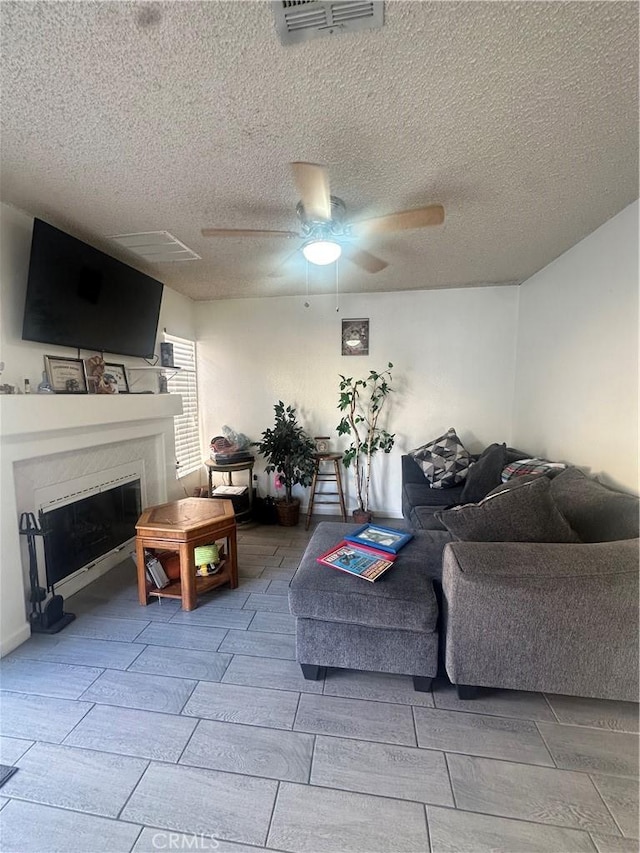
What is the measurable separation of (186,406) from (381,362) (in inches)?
87.7

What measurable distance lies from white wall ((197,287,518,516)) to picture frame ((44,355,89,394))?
5.39 ft

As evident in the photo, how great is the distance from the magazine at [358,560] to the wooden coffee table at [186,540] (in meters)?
0.84

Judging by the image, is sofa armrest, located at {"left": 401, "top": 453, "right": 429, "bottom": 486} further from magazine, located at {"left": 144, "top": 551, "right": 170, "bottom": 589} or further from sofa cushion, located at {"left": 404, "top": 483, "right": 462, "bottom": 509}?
magazine, located at {"left": 144, "top": 551, "right": 170, "bottom": 589}

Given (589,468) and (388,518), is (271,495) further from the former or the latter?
(589,468)

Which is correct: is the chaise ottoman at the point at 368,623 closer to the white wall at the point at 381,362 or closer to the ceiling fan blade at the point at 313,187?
the ceiling fan blade at the point at 313,187

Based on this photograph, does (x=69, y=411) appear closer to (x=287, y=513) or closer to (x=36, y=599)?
(x=36, y=599)

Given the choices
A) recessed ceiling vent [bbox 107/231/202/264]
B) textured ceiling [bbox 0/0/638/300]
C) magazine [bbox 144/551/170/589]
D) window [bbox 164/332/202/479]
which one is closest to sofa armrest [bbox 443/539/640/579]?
textured ceiling [bbox 0/0/638/300]

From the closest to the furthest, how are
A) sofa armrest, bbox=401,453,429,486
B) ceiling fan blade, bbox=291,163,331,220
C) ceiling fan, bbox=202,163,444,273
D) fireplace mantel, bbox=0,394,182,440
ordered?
1. ceiling fan blade, bbox=291,163,331,220
2. ceiling fan, bbox=202,163,444,273
3. fireplace mantel, bbox=0,394,182,440
4. sofa armrest, bbox=401,453,429,486

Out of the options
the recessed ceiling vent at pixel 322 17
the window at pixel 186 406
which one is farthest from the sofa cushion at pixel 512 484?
the window at pixel 186 406

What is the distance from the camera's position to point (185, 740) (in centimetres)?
133

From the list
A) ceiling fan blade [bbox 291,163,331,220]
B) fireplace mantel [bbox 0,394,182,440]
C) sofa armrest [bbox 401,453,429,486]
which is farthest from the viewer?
sofa armrest [bbox 401,453,429,486]

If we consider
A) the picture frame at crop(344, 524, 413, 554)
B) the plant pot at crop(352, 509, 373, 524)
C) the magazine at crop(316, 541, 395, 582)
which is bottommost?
the plant pot at crop(352, 509, 373, 524)

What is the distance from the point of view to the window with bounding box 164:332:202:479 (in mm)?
3611

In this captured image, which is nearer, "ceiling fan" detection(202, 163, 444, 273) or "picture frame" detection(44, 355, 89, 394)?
"ceiling fan" detection(202, 163, 444, 273)
